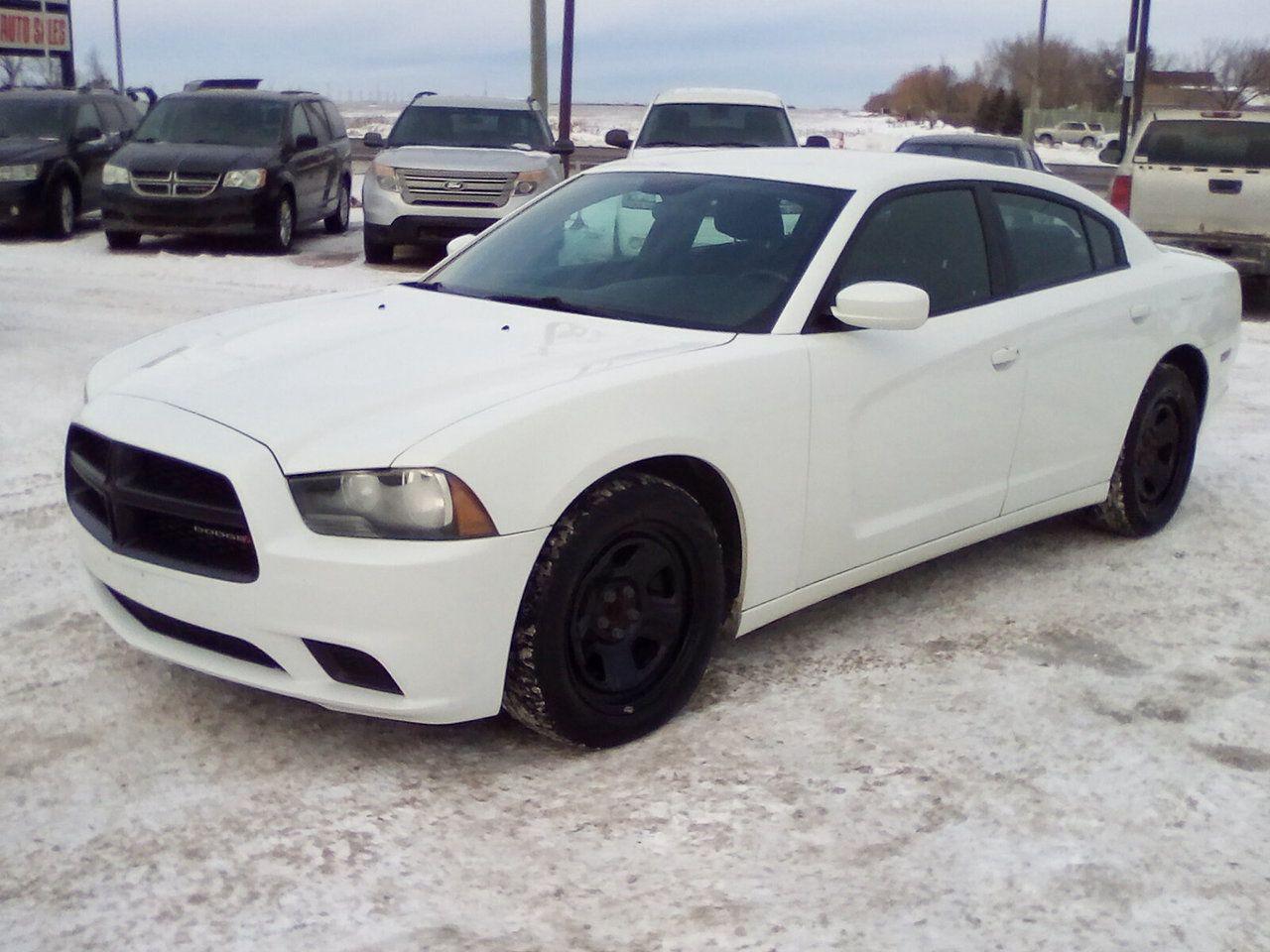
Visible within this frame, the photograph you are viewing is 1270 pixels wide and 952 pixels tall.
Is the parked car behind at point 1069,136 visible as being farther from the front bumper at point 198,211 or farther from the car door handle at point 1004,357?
the car door handle at point 1004,357

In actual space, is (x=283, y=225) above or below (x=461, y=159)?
below

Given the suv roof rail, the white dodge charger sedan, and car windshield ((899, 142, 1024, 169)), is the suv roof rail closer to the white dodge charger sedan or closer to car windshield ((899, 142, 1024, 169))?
car windshield ((899, 142, 1024, 169))

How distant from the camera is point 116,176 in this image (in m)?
14.8

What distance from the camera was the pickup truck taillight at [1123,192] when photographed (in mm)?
12745

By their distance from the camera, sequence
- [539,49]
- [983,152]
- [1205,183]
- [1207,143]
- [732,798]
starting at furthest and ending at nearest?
[539,49] < [983,152] < [1207,143] < [1205,183] < [732,798]

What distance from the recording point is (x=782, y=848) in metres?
3.33

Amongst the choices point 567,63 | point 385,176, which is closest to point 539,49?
point 567,63

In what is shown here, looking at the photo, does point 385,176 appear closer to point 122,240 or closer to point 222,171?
point 222,171

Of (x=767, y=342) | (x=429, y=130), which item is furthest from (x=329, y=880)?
(x=429, y=130)

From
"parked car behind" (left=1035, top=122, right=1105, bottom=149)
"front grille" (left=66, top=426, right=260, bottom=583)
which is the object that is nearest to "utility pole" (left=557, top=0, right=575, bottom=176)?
"front grille" (left=66, top=426, right=260, bottom=583)

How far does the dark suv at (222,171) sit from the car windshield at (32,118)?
5.26ft

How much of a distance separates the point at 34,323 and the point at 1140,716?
8.81 meters

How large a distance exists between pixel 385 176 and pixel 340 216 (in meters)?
3.59

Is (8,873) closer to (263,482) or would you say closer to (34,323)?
(263,482)
